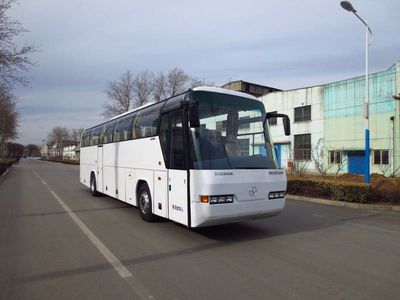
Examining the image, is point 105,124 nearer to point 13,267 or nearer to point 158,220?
point 158,220

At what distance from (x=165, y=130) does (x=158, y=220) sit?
2491mm

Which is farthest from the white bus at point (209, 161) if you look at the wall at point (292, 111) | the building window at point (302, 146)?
the building window at point (302, 146)

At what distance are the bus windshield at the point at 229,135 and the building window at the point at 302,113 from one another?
3024 cm

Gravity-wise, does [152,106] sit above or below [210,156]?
above

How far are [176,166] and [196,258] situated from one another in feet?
A: 6.92

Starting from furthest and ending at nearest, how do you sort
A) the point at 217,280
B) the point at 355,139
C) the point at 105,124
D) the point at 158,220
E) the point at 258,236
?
the point at 355,139 < the point at 105,124 < the point at 158,220 < the point at 258,236 < the point at 217,280

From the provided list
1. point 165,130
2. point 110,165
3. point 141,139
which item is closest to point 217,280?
point 165,130

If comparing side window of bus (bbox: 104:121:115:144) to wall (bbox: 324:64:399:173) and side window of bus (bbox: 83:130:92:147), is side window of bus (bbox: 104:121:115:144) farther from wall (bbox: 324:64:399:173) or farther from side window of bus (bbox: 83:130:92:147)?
wall (bbox: 324:64:399:173)

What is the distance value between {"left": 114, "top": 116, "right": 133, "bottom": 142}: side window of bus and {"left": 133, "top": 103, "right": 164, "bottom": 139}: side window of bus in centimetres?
42

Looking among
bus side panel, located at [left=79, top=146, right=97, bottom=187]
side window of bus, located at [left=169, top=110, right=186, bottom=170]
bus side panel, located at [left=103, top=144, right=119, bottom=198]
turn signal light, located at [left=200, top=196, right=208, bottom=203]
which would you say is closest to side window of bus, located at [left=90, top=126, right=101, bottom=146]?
bus side panel, located at [left=79, top=146, right=97, bottom=187]

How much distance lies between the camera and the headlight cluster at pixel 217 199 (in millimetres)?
6523

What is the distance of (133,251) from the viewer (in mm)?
6371

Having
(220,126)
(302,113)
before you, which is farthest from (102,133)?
(302,113)

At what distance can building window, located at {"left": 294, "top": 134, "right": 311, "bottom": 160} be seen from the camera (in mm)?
36312
